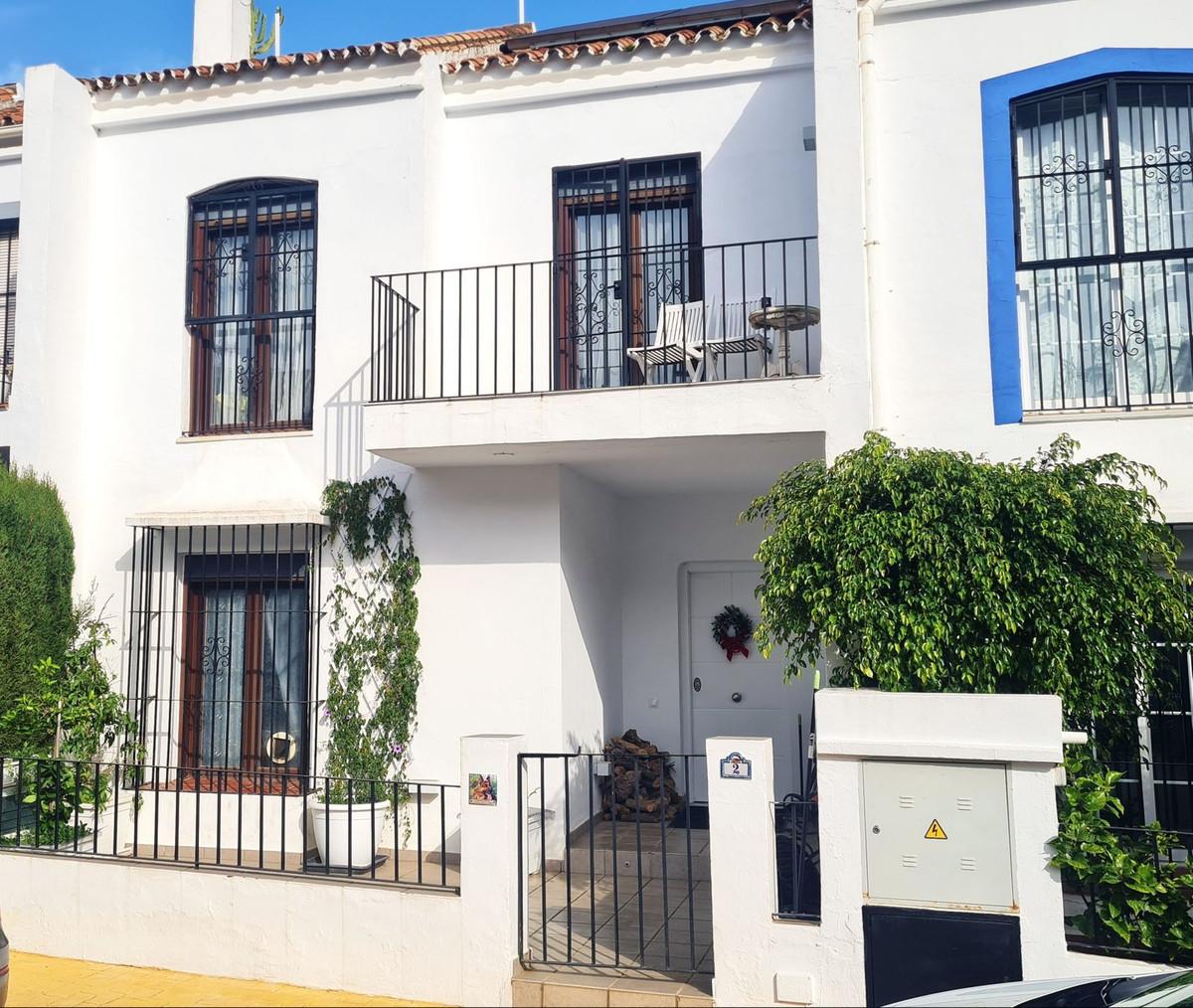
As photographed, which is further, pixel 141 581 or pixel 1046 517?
pixel 141 581

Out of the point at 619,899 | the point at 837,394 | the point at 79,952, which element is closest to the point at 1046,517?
the point at 837,394

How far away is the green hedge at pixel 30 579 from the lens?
8.70 m

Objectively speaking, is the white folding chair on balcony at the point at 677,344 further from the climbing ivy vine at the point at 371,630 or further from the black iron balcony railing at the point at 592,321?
the climbing ivy vine at the point at 371,630

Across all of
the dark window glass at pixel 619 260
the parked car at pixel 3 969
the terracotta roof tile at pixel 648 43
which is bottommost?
the parked car at pixel 3 969

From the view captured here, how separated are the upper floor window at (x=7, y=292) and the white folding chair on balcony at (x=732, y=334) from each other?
7.32 metres

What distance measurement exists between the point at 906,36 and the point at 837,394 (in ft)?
10.5

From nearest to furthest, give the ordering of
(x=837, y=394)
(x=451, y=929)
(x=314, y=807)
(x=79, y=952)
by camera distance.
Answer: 1. (x=451, y=929)
2. (x=79, y=952)
3. (x=837, y=394)
4. (x=314, y=807)

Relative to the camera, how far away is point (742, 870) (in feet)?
18.6

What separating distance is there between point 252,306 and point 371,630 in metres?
3.41

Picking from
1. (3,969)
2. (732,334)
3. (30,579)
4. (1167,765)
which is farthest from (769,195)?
(3,969)

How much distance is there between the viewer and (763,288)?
888cm

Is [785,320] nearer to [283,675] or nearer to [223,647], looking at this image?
[283,675]

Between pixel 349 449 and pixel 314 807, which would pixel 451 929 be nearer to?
pixel 314 807

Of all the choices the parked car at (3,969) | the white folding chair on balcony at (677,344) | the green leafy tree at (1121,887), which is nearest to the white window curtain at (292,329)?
the white folding chair on balcony at (677,344)
